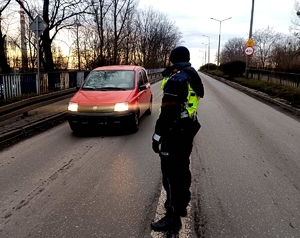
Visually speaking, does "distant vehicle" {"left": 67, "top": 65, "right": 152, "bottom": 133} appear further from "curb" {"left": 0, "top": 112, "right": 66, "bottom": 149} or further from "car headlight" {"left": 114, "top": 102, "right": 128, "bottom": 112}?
"curb" {"left": 0, "top": 112, "right": 66, "bottom": 149}

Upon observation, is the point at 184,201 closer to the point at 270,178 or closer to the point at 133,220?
the point at 133,220

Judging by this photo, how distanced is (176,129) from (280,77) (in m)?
19.4

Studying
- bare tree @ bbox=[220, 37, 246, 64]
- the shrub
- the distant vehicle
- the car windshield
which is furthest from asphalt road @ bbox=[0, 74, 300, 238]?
bare tree @ bbox=[220, 37, 246, 64]

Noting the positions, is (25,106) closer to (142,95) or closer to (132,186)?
(142,95)

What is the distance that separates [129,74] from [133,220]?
226 inches

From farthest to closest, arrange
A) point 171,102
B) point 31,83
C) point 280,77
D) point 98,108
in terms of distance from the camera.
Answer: point 280,77 < point 31,83 < point 98,108 < point 171,102

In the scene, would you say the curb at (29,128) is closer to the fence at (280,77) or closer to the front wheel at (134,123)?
the front wheel at (134,123)

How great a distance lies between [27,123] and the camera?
310 inches

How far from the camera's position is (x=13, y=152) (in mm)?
5777

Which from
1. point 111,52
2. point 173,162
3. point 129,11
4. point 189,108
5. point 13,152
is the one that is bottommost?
point 13,152

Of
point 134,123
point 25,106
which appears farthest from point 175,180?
point 25,106

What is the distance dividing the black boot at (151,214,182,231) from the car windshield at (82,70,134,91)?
5128 millimetres

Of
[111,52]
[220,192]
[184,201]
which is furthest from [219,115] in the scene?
[111,52]

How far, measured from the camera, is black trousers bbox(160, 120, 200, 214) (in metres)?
2.91
